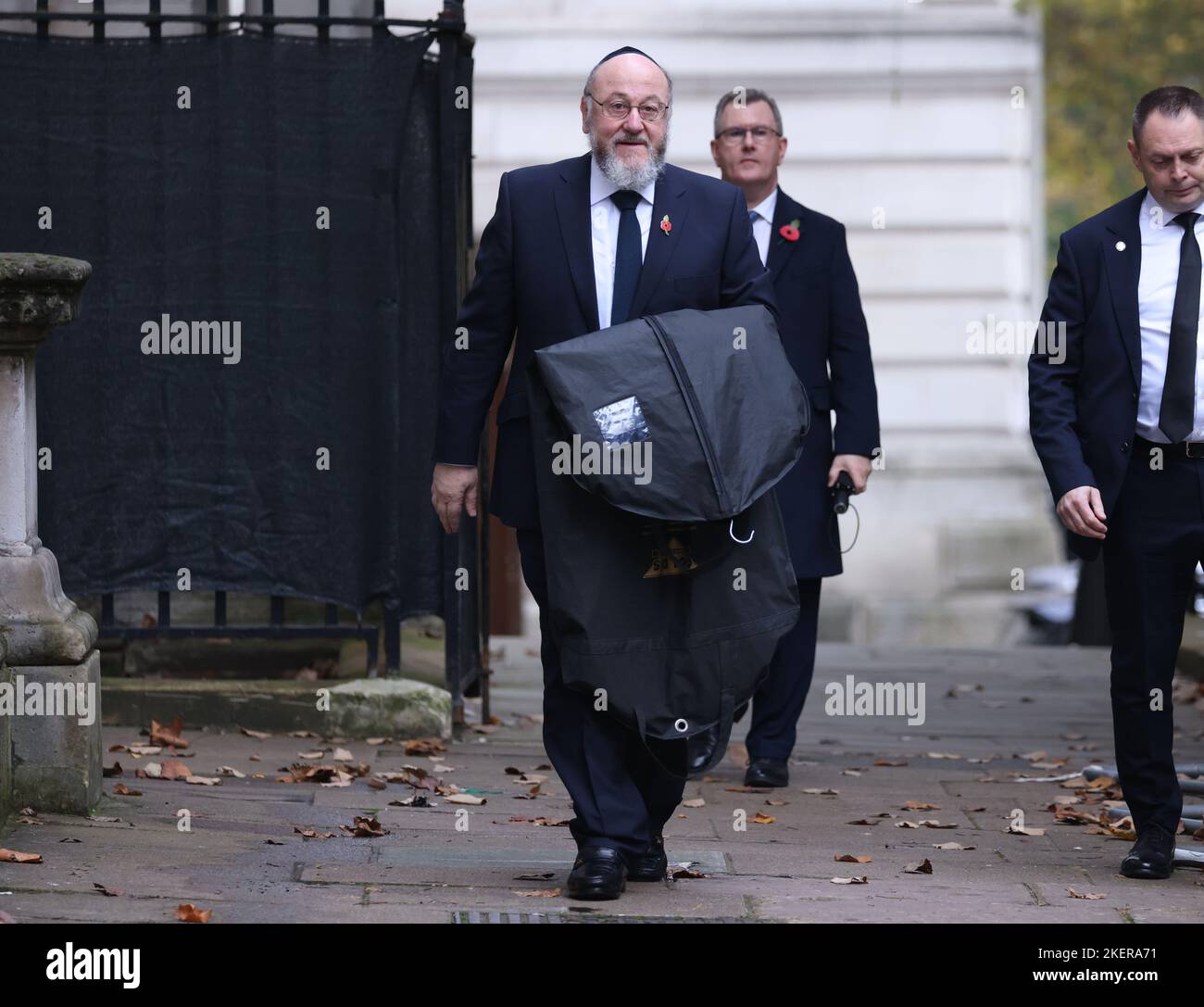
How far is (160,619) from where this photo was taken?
7.69 meters

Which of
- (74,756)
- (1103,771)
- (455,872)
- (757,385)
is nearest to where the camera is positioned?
(757,385)

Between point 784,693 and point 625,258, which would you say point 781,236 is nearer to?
point 784,693

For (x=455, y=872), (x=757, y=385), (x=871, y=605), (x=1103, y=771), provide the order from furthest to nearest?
(x=871, y=605) < (x=1103, y=771) < (x=455, y=872) < (x=757, y=385)

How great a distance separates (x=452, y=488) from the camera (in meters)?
5.23

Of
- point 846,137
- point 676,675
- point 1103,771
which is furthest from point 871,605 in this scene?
point 676,675

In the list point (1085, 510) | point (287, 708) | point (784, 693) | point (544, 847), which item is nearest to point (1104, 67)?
point (784, 693)

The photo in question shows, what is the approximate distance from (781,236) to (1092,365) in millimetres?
1925

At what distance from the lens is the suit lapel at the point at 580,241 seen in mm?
5129

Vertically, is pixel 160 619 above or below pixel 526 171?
below

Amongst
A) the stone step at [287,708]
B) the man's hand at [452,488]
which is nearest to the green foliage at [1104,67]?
the stone step at [287,708]

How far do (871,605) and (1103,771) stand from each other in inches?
329

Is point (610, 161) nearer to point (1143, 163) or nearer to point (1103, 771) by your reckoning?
point (1143, 163)

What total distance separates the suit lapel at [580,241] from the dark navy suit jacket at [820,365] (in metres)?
2.07

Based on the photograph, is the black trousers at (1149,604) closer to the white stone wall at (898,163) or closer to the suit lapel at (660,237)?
the suit lapel at (660,237)
